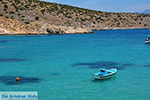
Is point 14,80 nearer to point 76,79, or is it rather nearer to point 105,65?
point 76,79

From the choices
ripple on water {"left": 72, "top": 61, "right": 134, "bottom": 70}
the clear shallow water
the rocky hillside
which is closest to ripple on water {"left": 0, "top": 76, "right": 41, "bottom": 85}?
the clear shallow water

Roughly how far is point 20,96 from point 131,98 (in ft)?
38.7

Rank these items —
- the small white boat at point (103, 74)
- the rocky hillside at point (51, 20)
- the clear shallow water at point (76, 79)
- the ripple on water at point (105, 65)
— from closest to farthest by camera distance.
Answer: the clear shallow water at point (76, 79), the small white boat at point (103, 74), the ripple on water at point (105, 65), the rocky hillside at point (51, 20)

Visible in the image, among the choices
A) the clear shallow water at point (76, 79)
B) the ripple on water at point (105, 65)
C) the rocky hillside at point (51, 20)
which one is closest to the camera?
the clear shallow water at point (76, 79)

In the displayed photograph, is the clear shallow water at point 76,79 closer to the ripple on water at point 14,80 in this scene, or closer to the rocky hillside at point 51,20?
the ripple on water at point 14,80

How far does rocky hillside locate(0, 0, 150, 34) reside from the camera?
118 m

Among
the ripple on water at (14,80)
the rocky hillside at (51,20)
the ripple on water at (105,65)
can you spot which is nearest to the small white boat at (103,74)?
the ripple on water at (105,65)

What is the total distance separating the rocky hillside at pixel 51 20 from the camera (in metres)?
118

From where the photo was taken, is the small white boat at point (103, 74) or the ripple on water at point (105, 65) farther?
the ripple on water at point (105, 65)

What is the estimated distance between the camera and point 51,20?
472ft

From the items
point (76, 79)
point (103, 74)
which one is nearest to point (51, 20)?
point (76, 79)

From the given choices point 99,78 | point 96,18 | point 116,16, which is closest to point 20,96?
point 99,78

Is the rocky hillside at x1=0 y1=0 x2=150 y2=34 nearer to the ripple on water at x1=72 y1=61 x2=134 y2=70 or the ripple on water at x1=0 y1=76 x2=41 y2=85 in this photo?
the ripple on water at x1=72 y1=61 x2=134 y2=70

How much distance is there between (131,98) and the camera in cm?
2853
